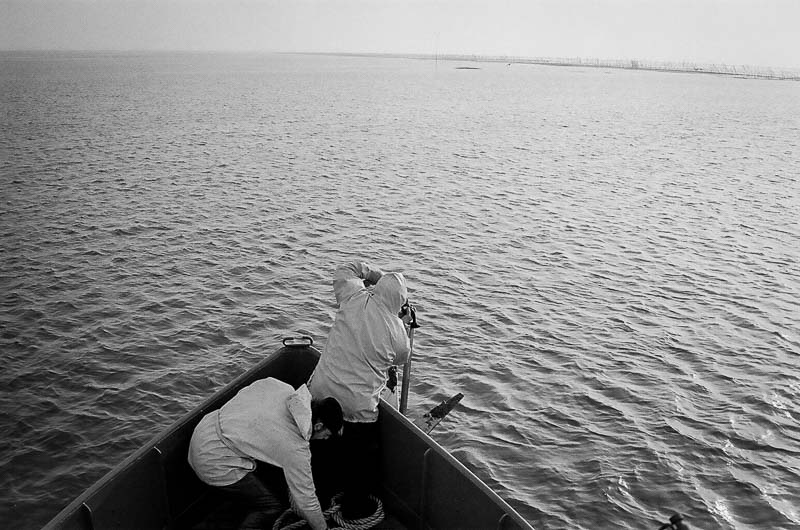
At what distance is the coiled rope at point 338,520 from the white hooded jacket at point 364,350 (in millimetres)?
929

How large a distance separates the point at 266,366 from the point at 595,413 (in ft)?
19.8

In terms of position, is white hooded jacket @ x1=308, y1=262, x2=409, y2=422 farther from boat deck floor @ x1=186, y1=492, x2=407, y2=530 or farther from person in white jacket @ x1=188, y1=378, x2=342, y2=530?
boat deck floor @ x1=186, y1=492, x2=407, y2=530

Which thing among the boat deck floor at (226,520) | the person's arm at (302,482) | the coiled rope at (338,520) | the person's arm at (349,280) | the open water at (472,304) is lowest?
the open water at (472,304)

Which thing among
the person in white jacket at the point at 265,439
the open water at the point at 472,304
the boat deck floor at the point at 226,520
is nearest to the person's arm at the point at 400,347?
the person in white jacket at the point at 265,439

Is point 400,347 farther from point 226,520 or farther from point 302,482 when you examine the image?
point 226,520

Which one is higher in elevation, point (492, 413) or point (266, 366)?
point (266, 366)

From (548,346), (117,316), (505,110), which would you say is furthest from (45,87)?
(548,346)

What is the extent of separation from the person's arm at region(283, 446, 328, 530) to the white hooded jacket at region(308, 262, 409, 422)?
937 millimetres

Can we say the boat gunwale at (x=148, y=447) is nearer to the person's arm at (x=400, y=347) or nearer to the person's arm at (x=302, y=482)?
the person's arm at (x=302, y=482)

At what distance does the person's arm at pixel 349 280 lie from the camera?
22.8ft

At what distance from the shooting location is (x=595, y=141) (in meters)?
43.0

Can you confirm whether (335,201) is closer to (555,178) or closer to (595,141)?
(555,178)

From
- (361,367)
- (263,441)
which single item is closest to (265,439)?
(263,441)

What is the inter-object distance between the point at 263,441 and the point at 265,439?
1.3 inches
